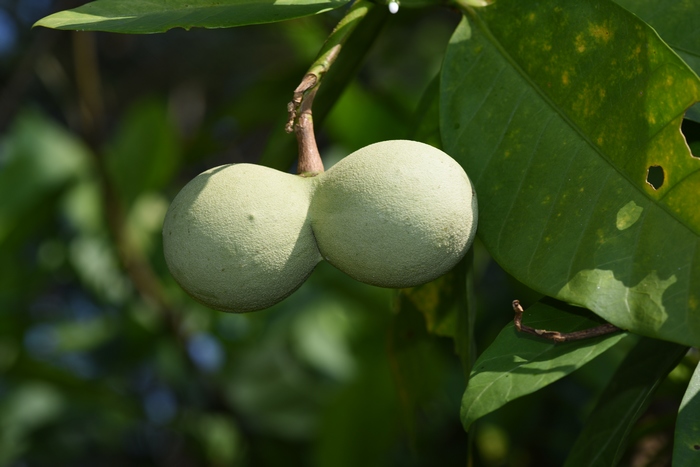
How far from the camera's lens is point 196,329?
256 centimetres

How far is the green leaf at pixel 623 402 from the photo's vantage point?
0.95 m

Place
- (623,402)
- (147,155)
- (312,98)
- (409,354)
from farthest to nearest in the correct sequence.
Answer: (147,155) < (409,354) < (623,402) < (312,98)

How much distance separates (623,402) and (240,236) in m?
0.55

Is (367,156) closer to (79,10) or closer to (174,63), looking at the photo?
(79,10)

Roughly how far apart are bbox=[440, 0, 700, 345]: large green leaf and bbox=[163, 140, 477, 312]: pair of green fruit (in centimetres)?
8

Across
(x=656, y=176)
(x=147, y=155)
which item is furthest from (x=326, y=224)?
(x=147, y=155)

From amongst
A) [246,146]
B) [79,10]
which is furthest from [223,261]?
[246,146]

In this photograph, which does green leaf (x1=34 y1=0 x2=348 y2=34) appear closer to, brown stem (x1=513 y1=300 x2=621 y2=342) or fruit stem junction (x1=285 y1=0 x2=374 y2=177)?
fruit stem junction (x1=285 y1=0 x2=374 y2=177)

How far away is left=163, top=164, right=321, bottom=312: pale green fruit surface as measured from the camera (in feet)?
2.84

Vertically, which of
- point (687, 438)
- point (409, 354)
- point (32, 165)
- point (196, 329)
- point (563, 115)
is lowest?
point (196, 329)

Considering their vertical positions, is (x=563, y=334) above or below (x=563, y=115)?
below

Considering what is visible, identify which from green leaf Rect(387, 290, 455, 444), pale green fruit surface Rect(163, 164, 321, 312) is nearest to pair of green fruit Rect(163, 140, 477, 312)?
pale green fruit surface Rect(163, 164, 321, 312)

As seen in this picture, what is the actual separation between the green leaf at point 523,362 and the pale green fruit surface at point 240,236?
228mm

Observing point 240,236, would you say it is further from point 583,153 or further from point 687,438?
point 687,438
